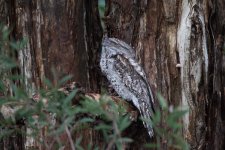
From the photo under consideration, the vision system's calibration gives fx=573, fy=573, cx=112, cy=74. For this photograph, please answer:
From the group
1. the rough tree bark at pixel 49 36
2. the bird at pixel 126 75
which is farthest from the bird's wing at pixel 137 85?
the rough tree bark at pixel 49 36

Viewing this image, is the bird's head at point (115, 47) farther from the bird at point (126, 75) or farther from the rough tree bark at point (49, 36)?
the rough tree bark at point (49, 36)

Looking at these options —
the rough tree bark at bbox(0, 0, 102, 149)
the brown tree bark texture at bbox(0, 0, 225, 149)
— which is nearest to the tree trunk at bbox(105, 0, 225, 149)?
the brown tree bark texture at bbox(0, 0, 225, 149)

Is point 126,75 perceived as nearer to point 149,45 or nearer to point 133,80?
point 133,80

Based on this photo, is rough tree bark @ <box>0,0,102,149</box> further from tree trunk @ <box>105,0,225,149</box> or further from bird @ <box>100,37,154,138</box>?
tree trunk @ <box>105,0,225,149</box>

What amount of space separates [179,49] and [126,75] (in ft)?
1.37

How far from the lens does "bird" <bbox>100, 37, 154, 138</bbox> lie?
3.73 m

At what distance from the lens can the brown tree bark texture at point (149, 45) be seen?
3.65m

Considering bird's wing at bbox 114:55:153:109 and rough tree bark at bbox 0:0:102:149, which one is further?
bird's wing at bbox 114:55:153:109

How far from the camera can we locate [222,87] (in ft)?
12.9

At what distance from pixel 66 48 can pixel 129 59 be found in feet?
1.40

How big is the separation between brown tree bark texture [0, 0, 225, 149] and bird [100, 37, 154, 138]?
0.21 feet

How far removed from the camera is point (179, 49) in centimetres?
374

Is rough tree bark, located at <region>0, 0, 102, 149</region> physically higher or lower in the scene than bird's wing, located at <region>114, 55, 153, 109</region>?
higher

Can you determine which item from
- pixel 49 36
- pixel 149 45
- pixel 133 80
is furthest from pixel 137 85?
pixel 49 36
